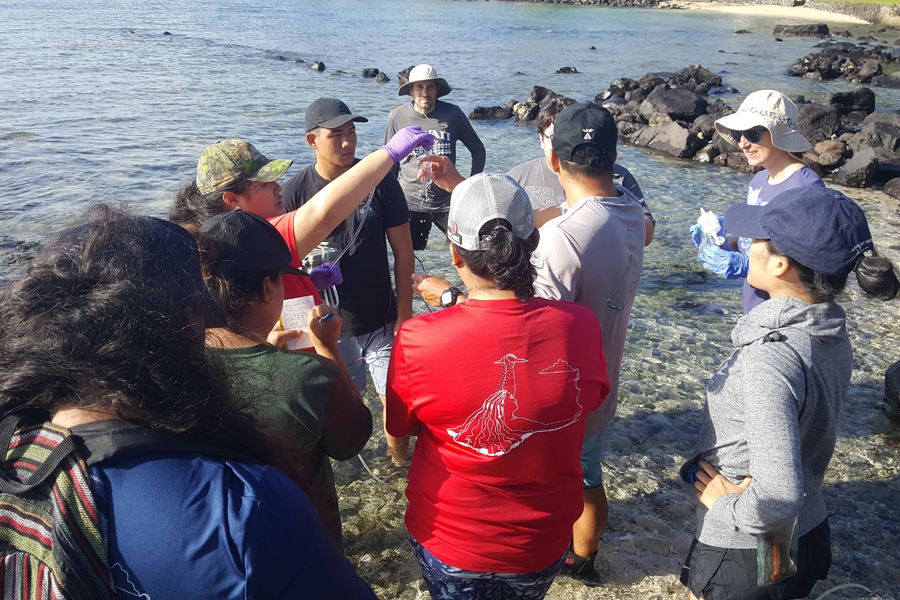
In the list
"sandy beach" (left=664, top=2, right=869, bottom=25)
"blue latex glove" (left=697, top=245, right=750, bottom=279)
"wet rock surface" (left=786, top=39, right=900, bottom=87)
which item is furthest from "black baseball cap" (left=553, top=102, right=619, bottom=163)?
"sandy beach" (left=664, top=2, right=869, bottom=25)

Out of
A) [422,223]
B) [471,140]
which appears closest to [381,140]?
[471,140]

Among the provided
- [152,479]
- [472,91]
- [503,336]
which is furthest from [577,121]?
[472,91]

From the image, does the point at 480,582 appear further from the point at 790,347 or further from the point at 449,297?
the point at 790,347

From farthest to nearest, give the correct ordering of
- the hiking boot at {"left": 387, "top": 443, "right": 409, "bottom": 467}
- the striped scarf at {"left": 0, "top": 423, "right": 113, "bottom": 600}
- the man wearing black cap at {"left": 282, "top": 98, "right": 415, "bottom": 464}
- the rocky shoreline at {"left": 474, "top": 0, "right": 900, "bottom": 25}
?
1. the rocky shoreline at {"left": 474, "top": 0, "right": 900, "bottom": 25}
2. the hiking boot at {"left": 387, "top": 443, "right": 409, "bottom": 467}
3. the man wearing black cap at {"left": 282, "top": 98, "right": 415, "bottom": 464}
4. the striped scarf at {"left": 0, "top": 423, "right": 113, "bottom": 600}

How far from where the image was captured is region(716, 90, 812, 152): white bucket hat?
12.8 ft

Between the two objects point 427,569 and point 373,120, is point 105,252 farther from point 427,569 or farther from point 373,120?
point 373,120

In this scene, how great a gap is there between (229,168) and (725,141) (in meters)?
14.2

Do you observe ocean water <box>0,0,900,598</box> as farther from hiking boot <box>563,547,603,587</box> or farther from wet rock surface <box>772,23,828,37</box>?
wet rock surface <box>772,23,828,37</box>

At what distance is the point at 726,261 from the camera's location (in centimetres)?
370

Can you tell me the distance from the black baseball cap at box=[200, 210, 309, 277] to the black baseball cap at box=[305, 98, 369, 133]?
5.83 ft

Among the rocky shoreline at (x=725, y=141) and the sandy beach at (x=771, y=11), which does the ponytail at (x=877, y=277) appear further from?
the sandy beach at (x=771, y=11)

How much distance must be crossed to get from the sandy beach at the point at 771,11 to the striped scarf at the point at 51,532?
61.2m

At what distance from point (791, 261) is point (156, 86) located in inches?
944

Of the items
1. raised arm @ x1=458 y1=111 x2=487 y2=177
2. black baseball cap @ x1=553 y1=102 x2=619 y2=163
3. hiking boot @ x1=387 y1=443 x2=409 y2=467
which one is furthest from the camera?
raised arm @ x1=458 y1=111 x2=487 y2=177
